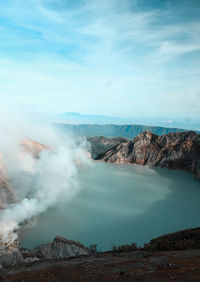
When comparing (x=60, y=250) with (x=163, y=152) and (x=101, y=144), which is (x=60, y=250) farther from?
(x=101, y=144)

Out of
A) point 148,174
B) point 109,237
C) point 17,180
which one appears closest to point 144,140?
point 148,174

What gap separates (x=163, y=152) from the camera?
298 ft

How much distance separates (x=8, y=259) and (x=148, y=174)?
60.9m

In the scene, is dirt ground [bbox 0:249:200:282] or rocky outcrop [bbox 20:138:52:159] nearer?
dirt ground [bbox 0:249:200:282]

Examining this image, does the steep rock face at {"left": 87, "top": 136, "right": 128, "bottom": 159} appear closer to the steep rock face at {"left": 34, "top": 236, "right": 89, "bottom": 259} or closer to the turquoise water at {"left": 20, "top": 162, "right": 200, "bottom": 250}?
the turquoise water at {"left": 20, "top": 162, "right": 200, "bottom": 250}

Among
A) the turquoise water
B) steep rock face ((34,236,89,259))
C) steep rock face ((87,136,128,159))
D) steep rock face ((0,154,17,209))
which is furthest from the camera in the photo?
steep rock face ((87,136,128,159))

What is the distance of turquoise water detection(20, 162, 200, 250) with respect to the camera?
26.7 metres

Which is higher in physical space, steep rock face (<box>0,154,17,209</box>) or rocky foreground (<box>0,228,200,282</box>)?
rocky foreground (<box>0,228,200,282</box>)

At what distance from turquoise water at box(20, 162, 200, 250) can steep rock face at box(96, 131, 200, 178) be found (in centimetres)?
2593

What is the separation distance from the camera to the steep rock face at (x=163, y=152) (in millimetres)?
81125

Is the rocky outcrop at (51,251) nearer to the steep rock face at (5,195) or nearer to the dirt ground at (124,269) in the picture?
the dirt ground at (124,269)

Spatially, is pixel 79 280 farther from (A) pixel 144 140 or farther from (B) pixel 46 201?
(A) pixel 144 140

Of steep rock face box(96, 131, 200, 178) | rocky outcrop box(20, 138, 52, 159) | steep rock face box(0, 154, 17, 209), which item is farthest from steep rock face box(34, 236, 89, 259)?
steep rock face box(96, 131, 200, 178)

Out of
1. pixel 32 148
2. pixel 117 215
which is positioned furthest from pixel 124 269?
pixel 32 148
